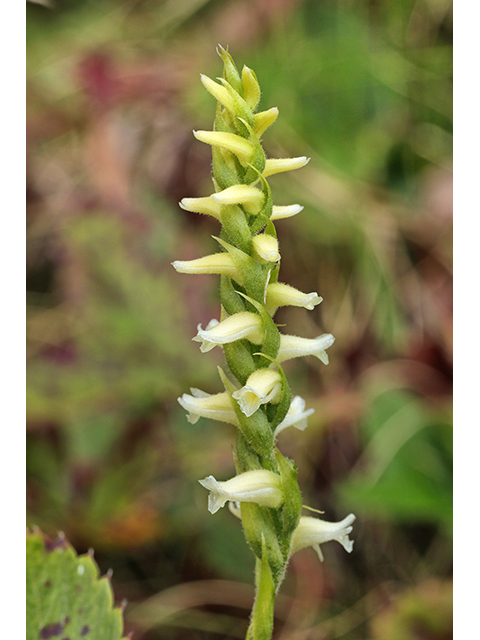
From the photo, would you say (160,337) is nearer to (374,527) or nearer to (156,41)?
(374,527)

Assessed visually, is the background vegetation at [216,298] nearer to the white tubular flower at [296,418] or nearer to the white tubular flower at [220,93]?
the white tubular flower at [296,418]

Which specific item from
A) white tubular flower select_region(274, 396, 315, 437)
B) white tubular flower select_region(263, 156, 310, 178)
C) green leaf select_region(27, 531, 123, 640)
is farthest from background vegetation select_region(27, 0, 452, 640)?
white tubular flower select_region(263, 156, 310, 178)

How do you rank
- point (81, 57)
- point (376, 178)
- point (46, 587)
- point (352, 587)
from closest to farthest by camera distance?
point (46, 587), point (352, 587), point (81, 57), point (376, 178)

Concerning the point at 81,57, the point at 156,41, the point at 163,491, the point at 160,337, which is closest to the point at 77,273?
the point at 160,337

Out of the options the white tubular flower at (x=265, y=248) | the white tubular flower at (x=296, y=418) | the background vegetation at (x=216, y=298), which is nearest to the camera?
the white tubular flower at (x=265, y=248)

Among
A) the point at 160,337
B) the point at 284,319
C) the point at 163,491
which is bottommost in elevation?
the point at 163,491

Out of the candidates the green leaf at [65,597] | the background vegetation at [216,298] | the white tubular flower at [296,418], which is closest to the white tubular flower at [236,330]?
the white tubular flower at [296,418]

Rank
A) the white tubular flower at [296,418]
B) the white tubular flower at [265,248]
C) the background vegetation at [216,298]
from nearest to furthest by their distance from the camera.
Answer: the white tubular flower at [265,248], the white tubular flower at [296,418], the background vegetation at [216,298]
